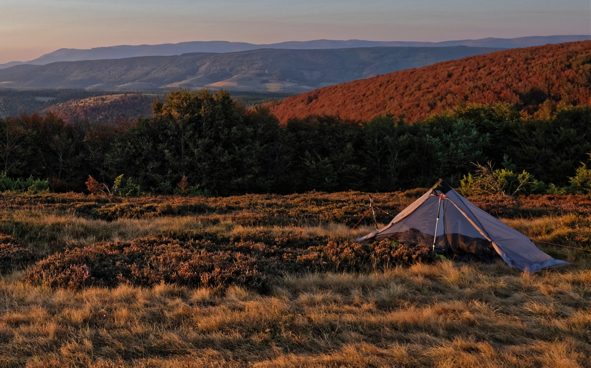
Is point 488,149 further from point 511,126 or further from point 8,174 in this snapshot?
point 8,174

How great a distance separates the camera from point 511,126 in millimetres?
27922

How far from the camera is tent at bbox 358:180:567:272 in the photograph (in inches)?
348

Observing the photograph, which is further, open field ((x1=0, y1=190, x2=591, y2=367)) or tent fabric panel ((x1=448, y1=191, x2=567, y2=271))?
tent fabric panel ((x1=448, y1=191, x2=567, y2=271))

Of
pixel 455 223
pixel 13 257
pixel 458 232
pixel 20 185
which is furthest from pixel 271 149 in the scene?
pixel 13 257

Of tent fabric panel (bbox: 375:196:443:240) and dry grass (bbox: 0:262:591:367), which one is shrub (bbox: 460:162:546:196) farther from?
dry grass (bbox: 0:262:591:367)

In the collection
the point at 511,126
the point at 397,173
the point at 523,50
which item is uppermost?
the point at 523,50

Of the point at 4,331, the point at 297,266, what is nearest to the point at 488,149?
A: the point at 297,266

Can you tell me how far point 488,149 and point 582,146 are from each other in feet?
16.2

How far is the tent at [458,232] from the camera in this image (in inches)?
348

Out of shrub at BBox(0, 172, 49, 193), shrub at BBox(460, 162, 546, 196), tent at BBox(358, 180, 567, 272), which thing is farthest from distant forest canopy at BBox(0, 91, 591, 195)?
tent at BBox(358, 180, 567, 272)

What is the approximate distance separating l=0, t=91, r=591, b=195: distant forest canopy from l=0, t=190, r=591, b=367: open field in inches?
478

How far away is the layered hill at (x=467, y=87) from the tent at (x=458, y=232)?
32962 mm

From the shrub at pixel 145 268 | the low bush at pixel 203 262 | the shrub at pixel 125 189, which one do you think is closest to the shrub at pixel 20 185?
the shrub at pixel 125 189

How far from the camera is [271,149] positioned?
25.6m
